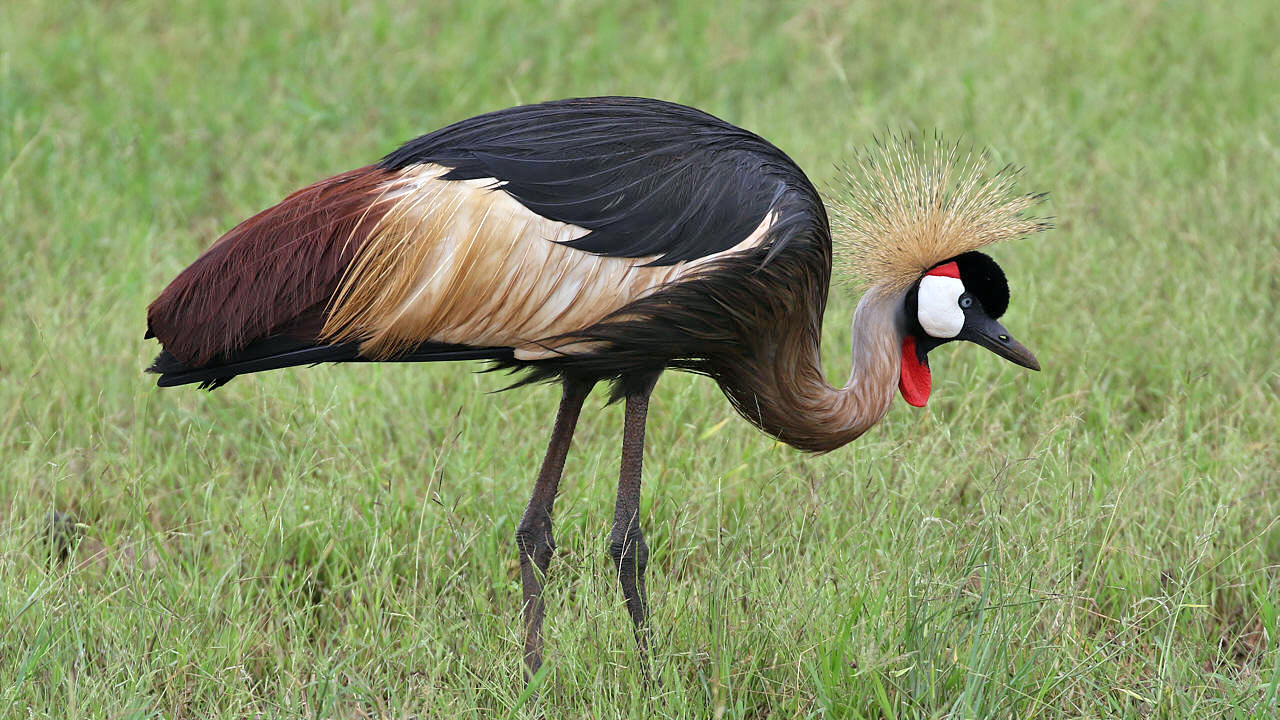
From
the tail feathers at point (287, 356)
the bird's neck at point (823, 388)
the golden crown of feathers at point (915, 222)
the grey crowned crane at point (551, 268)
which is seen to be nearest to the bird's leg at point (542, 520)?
the grey crowned crane at point (551, 268)

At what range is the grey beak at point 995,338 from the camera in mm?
3299

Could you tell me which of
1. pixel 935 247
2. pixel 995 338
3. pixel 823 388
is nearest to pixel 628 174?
pixel 823 388

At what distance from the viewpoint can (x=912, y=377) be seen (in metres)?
3.44

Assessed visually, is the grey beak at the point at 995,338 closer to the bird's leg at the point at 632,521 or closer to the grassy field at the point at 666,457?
the grassy field at the point at 666,457

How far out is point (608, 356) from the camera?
9.73ft

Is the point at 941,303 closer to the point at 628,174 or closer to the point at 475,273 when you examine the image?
the point at 628,174

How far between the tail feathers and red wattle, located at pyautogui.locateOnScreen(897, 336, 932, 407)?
3.50ft

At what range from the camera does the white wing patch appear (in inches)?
113

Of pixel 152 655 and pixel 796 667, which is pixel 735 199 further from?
pixel 152 655

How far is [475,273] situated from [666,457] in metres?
1.28

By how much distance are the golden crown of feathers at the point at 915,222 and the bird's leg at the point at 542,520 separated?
78 centimetres

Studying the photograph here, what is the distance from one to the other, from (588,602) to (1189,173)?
3.53 meters

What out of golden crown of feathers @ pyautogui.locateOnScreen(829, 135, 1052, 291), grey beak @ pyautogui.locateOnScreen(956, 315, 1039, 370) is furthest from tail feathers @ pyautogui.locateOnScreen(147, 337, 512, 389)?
grey beak @ pyautogui.locateOnScreen(956, 315, 1039, 370)

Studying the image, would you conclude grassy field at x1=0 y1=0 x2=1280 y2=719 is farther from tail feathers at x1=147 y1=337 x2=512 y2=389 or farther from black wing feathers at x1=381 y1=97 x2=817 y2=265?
black wing feathers at x1=381 y1=97 x2=817 y2=265
